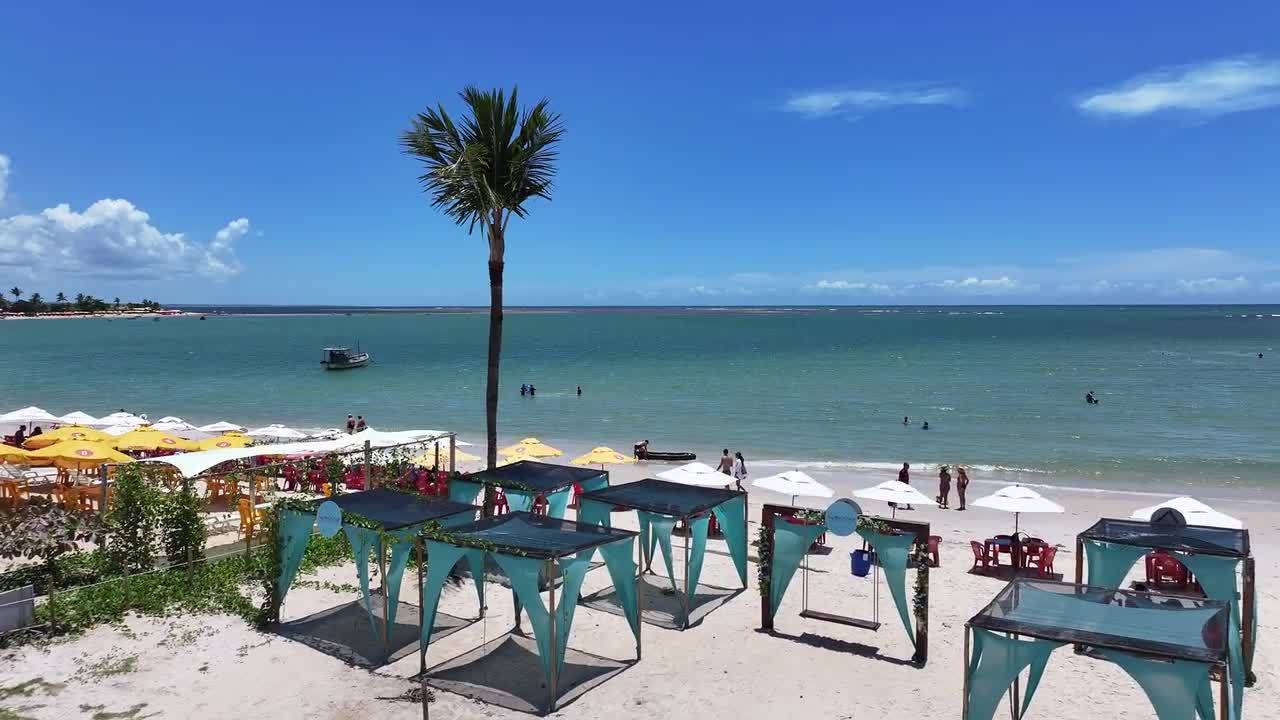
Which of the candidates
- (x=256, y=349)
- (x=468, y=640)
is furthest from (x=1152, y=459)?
(x=256, y=349)

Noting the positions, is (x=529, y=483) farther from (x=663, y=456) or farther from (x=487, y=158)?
(x=663, y=456)

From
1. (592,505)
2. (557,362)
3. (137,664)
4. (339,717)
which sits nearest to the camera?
(339,717)

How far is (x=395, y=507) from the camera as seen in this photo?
12469 millimetres

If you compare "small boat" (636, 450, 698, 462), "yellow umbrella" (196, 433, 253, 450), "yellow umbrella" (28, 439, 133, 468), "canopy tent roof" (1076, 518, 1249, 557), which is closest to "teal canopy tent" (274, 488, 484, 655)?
"canopy tent roof" (1076, 518, 1249, 557)

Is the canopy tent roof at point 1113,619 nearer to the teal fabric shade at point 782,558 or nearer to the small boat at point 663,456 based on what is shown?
the teal fabric shade at point 782,558

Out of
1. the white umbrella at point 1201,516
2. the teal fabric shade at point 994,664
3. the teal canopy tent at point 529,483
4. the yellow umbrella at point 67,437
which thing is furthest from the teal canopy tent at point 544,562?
the yellow umbrella at point 67,437

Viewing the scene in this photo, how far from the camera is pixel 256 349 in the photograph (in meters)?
110

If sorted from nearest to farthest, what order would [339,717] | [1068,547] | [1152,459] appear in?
[339,717], [1068,547], [1152,459]

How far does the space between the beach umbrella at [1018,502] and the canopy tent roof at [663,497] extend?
5.60m

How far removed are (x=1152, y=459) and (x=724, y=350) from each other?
259 ft

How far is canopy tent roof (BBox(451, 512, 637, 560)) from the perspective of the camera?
10.0m

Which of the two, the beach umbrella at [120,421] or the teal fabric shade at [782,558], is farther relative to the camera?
the beach umbrella at [120,421]

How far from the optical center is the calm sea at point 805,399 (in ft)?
109

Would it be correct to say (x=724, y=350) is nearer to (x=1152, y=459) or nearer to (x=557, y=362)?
(x=557, y=362)
